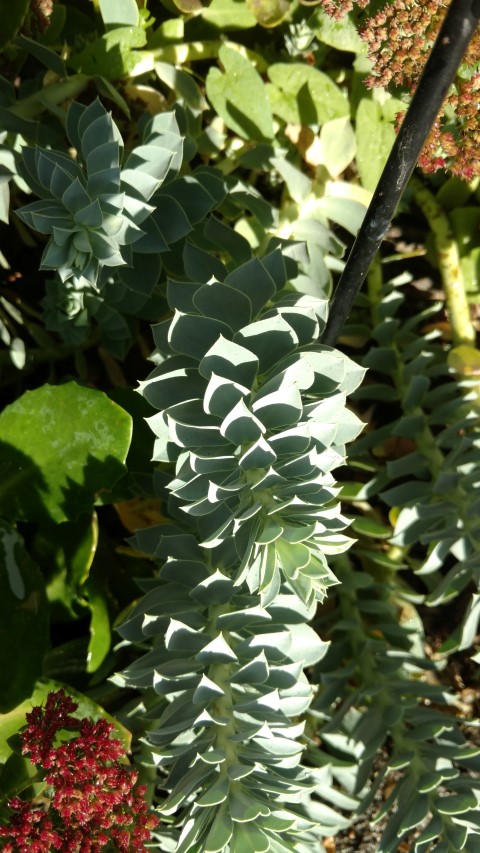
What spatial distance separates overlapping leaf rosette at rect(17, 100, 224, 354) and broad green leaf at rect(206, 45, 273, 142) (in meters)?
0.11

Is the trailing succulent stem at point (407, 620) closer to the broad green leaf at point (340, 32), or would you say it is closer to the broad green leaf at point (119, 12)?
the broad green leaf at point (340, 32)

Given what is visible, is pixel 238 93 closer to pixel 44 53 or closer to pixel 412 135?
pixel 44 53

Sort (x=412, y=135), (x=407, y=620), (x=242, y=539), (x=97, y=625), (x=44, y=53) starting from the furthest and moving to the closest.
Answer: (x=407, y=620) < (x=97, y=625) < (x=44, y=53) < (x=242, y=539) < (x=412, y=135)

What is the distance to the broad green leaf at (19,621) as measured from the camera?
3.68 feet

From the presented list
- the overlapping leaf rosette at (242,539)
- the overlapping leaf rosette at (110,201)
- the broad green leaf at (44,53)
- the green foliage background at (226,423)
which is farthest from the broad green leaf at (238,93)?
the overlapping leaf rosette at (242,539)

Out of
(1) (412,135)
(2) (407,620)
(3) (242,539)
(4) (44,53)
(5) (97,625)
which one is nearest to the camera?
(1) (412,135)

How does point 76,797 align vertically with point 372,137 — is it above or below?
below

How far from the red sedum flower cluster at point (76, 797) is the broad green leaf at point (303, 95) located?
93cm

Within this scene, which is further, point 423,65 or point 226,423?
point 423,65

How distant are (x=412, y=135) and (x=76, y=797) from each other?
852 millimetres

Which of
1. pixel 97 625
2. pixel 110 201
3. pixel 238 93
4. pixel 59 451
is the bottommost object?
pixel 97 625

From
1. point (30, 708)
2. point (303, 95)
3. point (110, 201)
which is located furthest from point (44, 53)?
point (30, 708)

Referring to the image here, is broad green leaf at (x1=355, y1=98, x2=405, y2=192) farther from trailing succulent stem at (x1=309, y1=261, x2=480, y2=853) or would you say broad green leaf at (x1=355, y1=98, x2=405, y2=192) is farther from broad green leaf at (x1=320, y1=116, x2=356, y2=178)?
trailing succulent stem at (x1=309, y1=261, x2=480, y2=853)

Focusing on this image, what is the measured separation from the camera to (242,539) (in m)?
0.94
